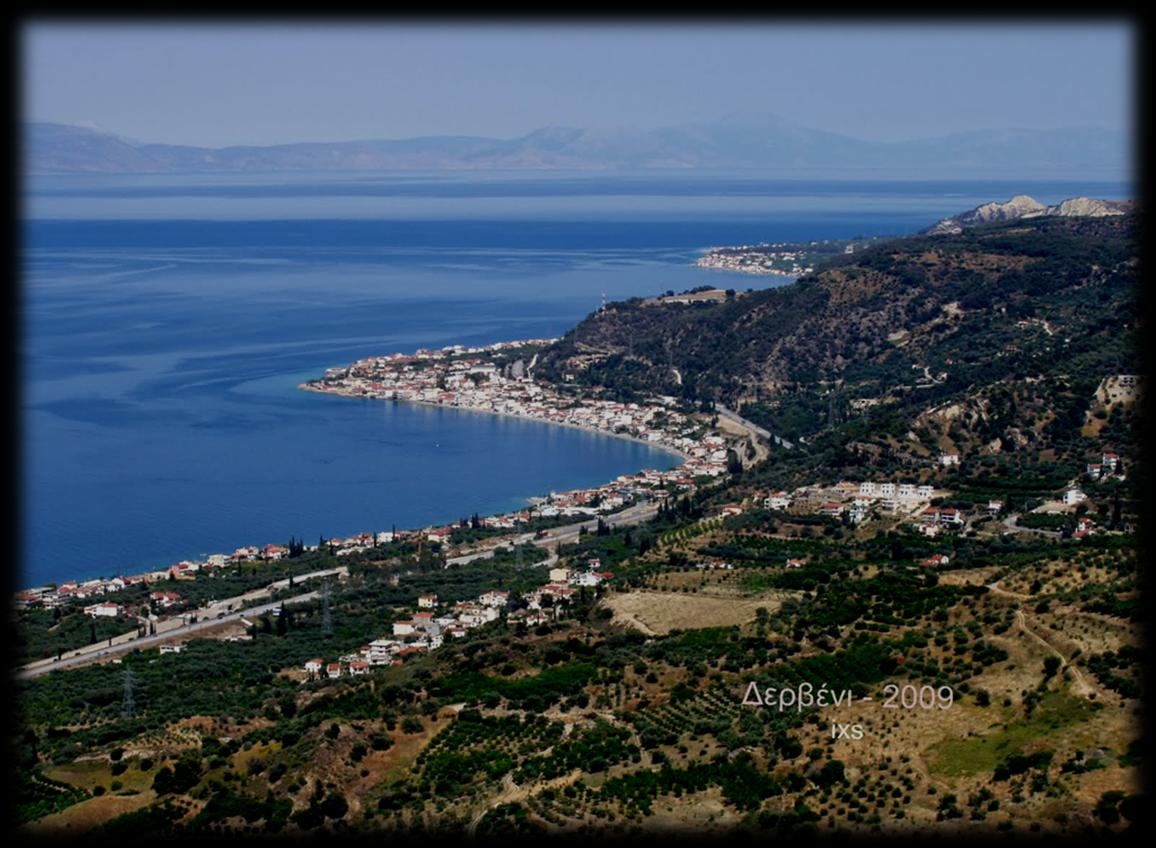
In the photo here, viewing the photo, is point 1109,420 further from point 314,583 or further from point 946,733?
point 946,733

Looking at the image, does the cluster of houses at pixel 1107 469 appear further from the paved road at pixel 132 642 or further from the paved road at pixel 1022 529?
the paved road at pixel 132 642

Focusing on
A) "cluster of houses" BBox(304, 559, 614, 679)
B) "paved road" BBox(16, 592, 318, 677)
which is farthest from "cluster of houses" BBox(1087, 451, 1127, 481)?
"paved road" BBox(16, 592, 318, 677)

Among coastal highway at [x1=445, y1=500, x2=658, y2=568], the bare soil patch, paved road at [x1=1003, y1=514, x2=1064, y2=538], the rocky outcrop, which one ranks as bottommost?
coastal highway at [x1=445, y1=500, x2=658, y2=568]

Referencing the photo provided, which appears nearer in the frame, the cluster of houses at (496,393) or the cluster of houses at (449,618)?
the cluster of houses at (449,618)

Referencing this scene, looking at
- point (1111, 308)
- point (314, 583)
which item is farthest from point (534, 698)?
point (1111, 308)

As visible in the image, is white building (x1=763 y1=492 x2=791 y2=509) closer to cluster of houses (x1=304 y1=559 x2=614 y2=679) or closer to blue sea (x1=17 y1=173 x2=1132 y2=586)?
cluster of houses (x1=304 y1=559 x2=614 y2=679)

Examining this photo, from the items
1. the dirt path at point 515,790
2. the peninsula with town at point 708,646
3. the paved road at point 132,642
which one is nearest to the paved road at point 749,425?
the peninsula with town at point 708,646
